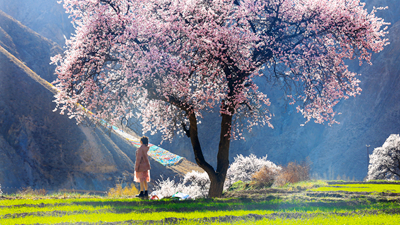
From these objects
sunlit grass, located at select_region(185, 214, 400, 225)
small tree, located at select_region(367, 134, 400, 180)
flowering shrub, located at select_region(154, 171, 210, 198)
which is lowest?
flowering shrub, located at select_region(154, 171, 210, 198)

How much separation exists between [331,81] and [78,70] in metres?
8.51

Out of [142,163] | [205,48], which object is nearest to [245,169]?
[142,163]

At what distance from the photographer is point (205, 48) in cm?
943

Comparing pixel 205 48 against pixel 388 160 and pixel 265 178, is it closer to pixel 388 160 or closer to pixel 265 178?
pixel 265 178

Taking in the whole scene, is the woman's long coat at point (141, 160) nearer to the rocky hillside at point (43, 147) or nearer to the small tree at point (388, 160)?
the rocky hillside at point (43, 147)

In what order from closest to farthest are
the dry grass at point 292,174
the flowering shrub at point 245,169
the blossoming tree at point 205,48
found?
the blossoming tree at point 205,48 < the dry grass at point 292,174 < the flowering shrub at point 245,169

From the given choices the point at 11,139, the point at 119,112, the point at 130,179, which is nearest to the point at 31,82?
the point at 11,139

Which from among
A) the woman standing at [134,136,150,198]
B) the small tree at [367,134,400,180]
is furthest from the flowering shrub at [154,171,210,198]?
the small tree at [367,134,400,180]

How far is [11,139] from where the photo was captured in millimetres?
34219

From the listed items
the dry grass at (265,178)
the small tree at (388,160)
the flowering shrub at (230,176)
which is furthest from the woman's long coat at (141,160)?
the small tree at (388,160)

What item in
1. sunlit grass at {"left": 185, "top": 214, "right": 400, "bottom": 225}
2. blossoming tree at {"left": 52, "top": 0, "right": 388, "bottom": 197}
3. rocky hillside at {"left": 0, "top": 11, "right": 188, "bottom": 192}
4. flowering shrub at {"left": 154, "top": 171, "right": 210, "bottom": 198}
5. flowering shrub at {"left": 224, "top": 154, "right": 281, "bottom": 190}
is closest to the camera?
sunlit grass at {"left": 185, "top": 214, "right": 400, "bottom": 225}

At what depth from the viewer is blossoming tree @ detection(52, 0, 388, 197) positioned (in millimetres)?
9938

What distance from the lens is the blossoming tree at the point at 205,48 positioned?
391 inches

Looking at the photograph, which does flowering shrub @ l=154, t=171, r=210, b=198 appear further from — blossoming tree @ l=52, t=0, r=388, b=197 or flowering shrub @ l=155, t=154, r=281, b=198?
blossoming tree @ l=52, t=0, r=388, b=197
